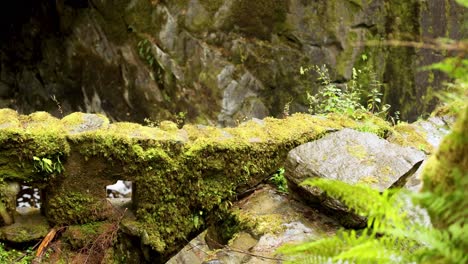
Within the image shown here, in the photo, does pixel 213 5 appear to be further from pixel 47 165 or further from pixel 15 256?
pixel 15 256

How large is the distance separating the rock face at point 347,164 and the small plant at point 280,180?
0.26m

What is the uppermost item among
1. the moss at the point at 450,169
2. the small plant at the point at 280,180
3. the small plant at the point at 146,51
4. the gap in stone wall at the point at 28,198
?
the moss at the point at 450,169

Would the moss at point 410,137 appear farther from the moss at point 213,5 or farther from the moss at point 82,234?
the moss at point 213,5

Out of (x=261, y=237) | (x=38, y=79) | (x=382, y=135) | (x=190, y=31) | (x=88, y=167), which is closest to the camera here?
(x=261, y=237)

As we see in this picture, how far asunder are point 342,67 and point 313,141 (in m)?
5.56

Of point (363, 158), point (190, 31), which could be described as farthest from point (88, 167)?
point (190, 31)

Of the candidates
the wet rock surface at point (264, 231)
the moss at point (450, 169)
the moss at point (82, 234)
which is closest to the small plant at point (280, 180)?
the wet rock surface at point (264, 231)

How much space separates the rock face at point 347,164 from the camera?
376cm

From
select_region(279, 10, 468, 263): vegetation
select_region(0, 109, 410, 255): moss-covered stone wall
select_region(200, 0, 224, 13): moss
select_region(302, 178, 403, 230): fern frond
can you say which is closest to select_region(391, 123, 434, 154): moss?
select_region(0, 109, 410, 255): moss-covered stone wall

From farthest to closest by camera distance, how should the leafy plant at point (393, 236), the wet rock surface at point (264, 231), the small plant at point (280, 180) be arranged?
the small plant at point (280, 180) < the wet rock surface at point (264, 231) < the leafy plant at point (393, 236)

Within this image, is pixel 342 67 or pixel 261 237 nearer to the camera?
pixel 261 237

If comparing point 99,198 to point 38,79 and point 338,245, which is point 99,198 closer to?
point 338,245

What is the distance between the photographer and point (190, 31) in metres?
9.22

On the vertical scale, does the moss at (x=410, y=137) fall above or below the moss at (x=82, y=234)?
above
